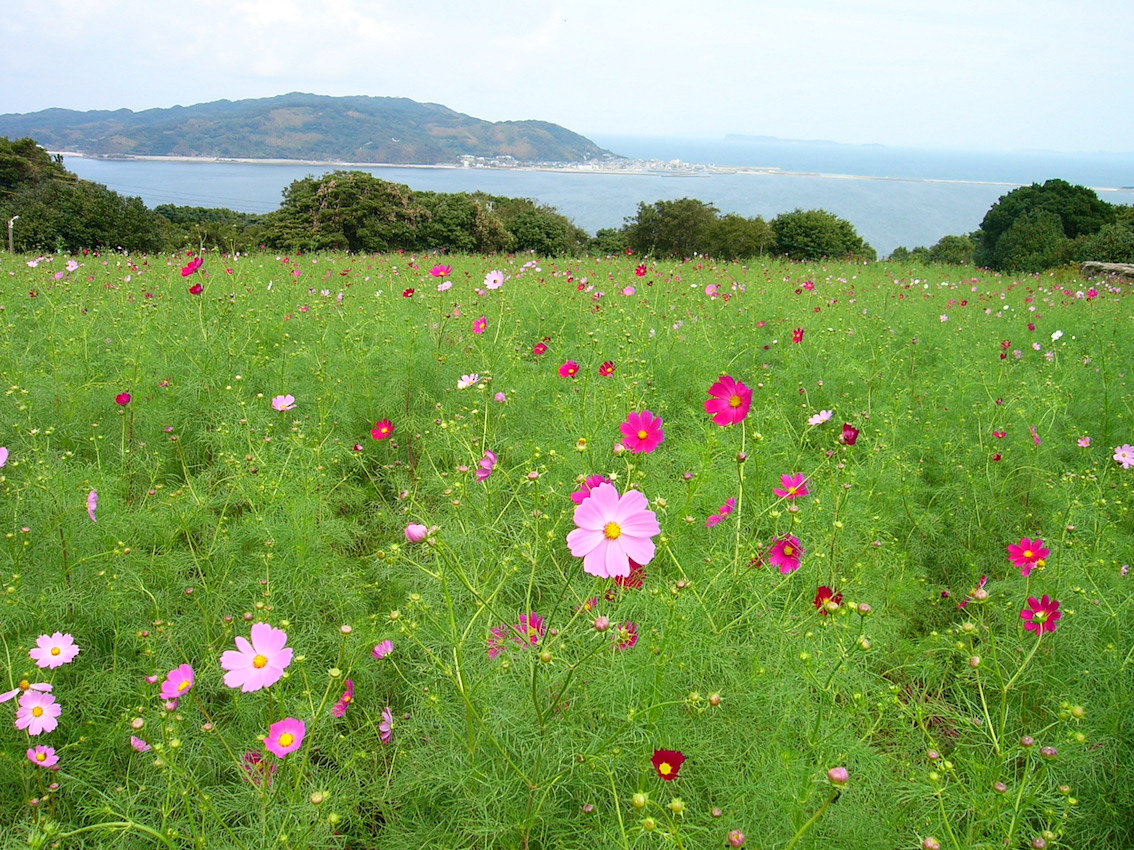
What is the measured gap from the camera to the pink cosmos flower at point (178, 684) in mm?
1104

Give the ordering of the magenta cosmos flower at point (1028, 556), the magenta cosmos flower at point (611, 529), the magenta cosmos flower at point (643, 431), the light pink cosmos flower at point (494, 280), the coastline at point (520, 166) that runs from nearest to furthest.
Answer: the magenta cosmos flower at point (611, 529), the magenta cosmos flower at point (643, 431), the magenta cosmos flower at point (1028, 556), the light pink cosmos flower at point (494, 280), the coastline at point (520, 166)

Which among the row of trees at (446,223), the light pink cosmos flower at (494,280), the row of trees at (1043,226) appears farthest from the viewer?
the row of trees at (446,223)

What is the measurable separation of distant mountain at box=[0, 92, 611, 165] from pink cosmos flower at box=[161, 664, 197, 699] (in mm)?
139766

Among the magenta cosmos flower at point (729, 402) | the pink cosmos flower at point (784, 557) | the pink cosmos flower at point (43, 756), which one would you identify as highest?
the magenta cosmos flower at point (729, 402)

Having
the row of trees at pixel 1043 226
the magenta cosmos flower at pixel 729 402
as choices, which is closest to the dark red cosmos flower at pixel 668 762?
the magenta cosmos flower at pixel 729 402

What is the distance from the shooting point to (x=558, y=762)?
3.58 ft

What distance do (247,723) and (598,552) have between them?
38.6 inches

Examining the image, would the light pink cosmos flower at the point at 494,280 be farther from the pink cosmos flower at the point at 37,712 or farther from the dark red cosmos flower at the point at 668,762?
the dark red cosmos flower at the point at 668,762

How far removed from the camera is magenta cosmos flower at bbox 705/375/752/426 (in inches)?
55.5

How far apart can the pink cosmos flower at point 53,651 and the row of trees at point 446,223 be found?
1718 centimetres

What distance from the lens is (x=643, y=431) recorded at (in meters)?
1.37

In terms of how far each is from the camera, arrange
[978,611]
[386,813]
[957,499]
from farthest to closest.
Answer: [957,499] < [978,611] < [386,813]

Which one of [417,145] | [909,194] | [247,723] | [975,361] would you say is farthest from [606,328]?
[417,145]

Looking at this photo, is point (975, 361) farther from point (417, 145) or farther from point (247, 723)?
point (417, 145)
